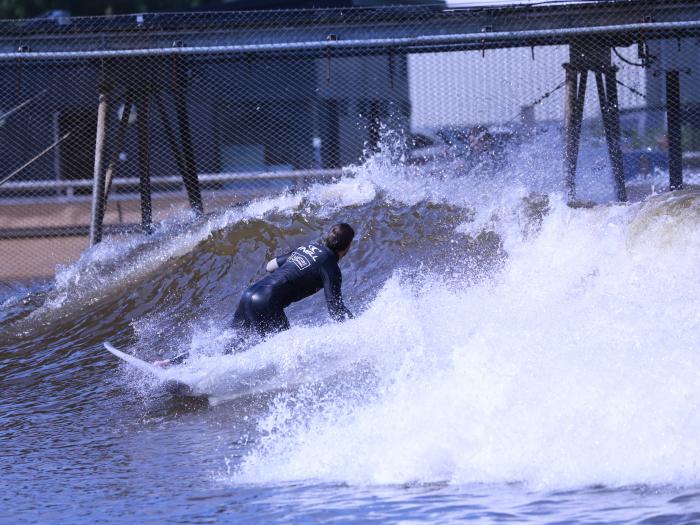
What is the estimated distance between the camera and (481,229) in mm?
10586

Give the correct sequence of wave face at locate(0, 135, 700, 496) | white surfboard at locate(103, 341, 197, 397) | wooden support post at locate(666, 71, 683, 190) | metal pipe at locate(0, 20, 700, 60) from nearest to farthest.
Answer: wave face at locate(0, 135, 700, 496) < white surfboard at locate(103, 341, 197, 397) < metal pipe at locate(0, 20, 700, 60) < wooden support post at locate(666, 71, 683, 190)

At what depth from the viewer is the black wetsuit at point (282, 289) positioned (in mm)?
7480

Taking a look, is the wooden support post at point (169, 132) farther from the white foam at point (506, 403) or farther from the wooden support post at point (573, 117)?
the white foam at point (506, 403)

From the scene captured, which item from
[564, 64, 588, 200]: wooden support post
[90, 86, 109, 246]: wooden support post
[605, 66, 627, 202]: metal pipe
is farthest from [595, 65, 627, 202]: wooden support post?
[90, 86, 109, 246]: wooden support post

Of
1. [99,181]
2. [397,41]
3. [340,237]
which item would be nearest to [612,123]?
[397,41]

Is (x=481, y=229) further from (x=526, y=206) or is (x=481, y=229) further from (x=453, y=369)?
(x=453, y=369)

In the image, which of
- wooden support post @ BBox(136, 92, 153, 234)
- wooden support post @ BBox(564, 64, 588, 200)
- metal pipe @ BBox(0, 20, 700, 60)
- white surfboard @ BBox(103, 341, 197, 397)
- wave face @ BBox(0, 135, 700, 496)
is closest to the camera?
wave face @ BBox(0, 135, 700, 496)

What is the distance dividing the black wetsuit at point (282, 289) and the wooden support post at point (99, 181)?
4374mm

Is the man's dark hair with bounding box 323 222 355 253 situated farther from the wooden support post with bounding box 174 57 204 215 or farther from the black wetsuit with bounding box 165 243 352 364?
the wooden support post with bounding box 174 57 204 215

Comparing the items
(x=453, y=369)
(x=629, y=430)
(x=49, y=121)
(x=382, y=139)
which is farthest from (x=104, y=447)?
(x=49, y=121)

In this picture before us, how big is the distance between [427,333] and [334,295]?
0.74 meters

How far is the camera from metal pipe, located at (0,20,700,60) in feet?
32.3

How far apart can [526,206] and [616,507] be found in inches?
252

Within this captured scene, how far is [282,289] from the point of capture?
24.6 feet
